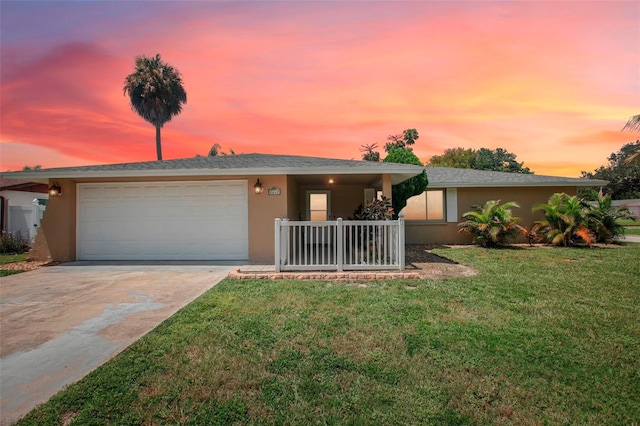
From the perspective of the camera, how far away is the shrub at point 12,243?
11.6m

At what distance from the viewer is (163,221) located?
30.3 ft

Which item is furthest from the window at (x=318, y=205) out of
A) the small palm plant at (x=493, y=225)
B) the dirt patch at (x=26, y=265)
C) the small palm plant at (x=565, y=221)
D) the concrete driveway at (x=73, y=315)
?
the dirt patch at (x=26, y=265)

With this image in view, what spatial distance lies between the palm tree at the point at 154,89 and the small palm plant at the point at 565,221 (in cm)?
2451

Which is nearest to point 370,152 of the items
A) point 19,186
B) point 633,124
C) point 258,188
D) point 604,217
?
point 604,217

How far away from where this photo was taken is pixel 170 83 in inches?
960

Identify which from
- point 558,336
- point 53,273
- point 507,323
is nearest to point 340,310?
point 507,323

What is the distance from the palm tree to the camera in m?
23.6

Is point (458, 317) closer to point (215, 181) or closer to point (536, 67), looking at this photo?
point (215, 181)

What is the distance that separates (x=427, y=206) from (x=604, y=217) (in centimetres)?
658

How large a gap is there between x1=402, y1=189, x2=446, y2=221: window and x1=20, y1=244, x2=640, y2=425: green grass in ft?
26.5

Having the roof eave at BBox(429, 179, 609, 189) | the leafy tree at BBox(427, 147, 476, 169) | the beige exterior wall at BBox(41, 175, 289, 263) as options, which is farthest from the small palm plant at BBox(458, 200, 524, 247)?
the leafy tree at BBox(427, 147, 476, 169)

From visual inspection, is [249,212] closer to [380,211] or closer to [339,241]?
[339,241]

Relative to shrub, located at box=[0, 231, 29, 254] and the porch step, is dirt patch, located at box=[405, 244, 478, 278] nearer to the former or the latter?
the porch step

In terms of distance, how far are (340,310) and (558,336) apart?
254 cm
